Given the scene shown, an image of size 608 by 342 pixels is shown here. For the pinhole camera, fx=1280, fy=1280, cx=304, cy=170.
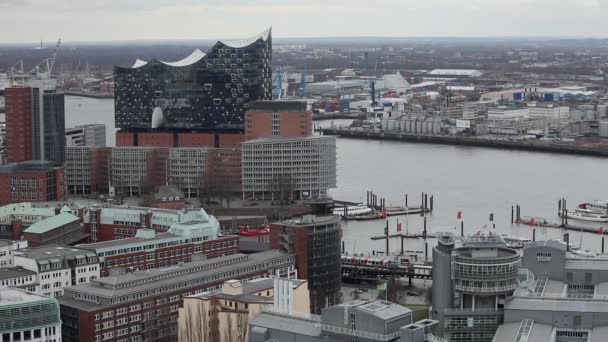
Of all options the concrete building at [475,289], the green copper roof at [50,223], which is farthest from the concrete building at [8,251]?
the concrete building at [475,289]

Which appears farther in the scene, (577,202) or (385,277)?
(577,202)

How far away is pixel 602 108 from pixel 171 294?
89.6 ft

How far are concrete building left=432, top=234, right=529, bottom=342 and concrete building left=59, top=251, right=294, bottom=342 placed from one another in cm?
286

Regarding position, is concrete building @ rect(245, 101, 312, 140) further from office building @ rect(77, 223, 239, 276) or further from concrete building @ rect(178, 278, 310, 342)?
concrete building @ rect(178, 278, 310, 342)

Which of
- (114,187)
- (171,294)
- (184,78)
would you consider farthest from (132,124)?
(171,294)

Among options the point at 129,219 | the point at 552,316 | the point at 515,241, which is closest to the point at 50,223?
the point at 129,219

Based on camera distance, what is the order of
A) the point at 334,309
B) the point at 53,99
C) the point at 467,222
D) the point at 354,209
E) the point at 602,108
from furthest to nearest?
the point at 602,108 → the point at 53,99 → the point at 354,209 → the point at 467,222 → the point at 334,309

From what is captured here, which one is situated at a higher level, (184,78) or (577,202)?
(184,78)

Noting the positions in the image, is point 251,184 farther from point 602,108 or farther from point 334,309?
point 602,108

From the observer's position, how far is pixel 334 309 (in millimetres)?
9336

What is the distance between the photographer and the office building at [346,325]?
30.0ft

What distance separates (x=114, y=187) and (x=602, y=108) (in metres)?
19.1

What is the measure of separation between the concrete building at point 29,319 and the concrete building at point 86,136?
14088mm

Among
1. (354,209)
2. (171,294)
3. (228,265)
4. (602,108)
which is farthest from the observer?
(602,108)
